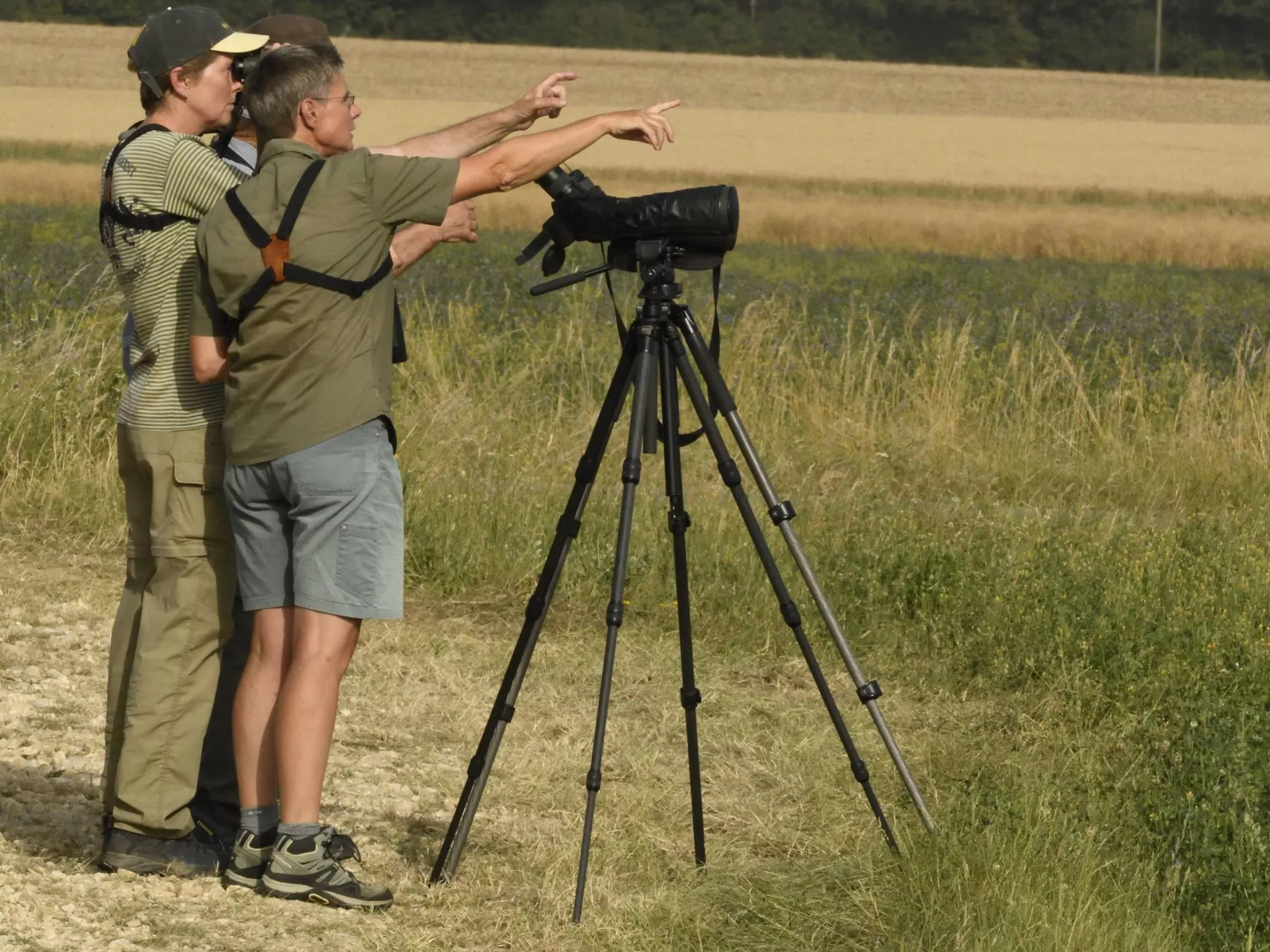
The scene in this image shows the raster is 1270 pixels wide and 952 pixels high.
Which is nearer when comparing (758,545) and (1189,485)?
(758,545)

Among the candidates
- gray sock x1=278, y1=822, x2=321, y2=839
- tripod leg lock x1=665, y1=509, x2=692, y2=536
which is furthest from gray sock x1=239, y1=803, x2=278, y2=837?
tripod leg lock x1=665, y1=509, x2=692, y2=536

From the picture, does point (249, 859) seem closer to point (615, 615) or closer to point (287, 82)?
point (615, 615)

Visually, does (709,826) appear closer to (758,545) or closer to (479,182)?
(758,545)

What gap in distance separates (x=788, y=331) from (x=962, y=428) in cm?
214

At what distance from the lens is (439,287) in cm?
1454

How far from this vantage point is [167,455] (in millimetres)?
4086

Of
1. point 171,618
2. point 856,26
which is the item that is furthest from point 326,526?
point 856,26

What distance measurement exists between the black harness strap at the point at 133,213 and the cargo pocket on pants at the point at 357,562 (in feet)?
2.75

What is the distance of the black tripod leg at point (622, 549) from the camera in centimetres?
402

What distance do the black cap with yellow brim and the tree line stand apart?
6170 centimetres

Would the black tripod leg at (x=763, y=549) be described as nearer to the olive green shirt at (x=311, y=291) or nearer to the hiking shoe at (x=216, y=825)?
the olive green shirt at (x=311, y=291)

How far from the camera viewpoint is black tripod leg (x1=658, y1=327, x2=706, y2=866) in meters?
4.22

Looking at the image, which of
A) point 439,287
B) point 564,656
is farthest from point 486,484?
point 439,287

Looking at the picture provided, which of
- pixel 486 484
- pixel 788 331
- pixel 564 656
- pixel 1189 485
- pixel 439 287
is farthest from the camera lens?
pixel 439 287
